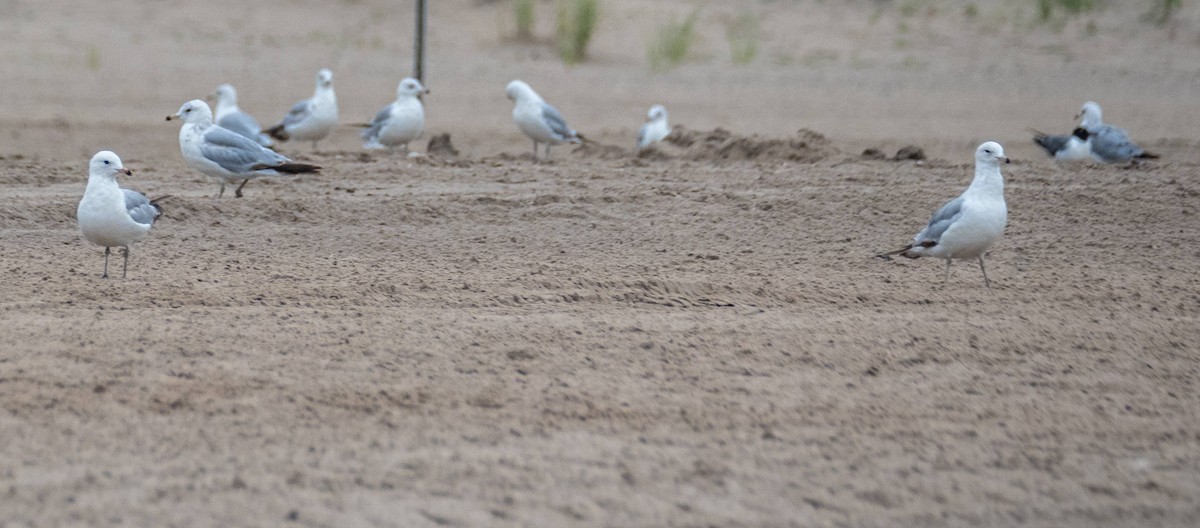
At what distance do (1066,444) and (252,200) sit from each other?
6.43 metres

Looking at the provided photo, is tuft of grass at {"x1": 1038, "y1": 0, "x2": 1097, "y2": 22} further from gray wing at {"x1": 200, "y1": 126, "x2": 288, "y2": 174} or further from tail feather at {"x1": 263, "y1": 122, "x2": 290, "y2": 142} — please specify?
gray wing at {"x1": 200, "y1": 126, "x2": 288, "y2": 174}

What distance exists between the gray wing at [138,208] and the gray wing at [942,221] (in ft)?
14.6

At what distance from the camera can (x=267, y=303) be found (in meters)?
7.13

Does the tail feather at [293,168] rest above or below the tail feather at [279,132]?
below

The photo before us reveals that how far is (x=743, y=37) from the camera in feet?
80.8

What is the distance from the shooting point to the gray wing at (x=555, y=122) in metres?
13.5

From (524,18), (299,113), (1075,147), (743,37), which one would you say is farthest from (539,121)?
(743,37)

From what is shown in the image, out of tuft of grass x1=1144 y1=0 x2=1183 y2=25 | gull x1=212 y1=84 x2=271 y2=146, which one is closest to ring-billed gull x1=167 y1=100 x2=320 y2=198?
gull x1=212 y1=84 x2=271 y2=146

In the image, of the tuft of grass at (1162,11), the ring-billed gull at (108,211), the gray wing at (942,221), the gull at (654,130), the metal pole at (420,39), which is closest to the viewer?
the ring-billed gull at (108,211)

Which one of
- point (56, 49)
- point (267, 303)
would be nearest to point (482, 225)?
point (267, 303)

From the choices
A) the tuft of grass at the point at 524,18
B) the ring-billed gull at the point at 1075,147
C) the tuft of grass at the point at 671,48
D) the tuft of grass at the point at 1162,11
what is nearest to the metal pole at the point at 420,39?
the tuft of grass at the point at 671,48

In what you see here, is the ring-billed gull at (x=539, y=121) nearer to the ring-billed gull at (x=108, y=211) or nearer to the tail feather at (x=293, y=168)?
the tail feather at (x=293, y=168)

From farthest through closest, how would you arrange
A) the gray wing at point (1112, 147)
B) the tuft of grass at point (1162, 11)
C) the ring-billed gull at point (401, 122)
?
→ the tuft of grass at point (1162, 11)
the ring-billed gull at point (401, 122)
the gray wing at point (1112, 147)

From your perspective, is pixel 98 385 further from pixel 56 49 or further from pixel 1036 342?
pixel 56 49
